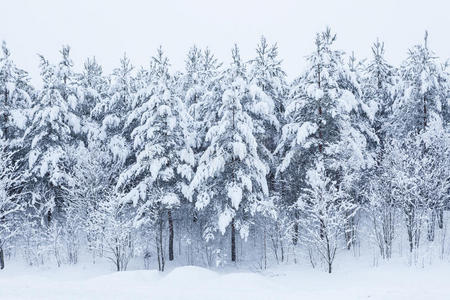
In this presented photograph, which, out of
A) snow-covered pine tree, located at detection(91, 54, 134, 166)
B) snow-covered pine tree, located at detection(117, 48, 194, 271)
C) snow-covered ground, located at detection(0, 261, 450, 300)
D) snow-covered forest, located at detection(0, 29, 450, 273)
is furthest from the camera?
snow-covered pine tree, located at detection(91, 54, 134, 166)

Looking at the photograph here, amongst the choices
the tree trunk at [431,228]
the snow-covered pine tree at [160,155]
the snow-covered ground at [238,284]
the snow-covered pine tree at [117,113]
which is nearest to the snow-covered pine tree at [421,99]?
the tree trunk at [431,228]

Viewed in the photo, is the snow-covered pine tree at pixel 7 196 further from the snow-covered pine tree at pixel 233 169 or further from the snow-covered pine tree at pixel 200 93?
the snow-covered pine tree at pixel 200 93

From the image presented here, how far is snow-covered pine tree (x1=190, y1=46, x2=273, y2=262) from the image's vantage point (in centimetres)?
2117

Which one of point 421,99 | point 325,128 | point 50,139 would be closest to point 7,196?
point 50,139

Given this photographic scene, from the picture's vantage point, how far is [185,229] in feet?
89.0

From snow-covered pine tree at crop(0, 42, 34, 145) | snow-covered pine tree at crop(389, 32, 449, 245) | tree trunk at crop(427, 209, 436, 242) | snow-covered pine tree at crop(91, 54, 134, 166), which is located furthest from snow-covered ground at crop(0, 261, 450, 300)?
snow-covered pine tree at crop(0, 42, 34, 145)

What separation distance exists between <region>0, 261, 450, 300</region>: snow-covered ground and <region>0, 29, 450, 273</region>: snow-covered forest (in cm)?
115

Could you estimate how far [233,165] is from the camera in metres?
22.5

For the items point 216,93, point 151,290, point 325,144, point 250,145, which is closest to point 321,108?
point 325,144

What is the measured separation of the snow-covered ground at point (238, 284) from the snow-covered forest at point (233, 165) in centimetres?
115

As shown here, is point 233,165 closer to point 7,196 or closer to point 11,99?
point 7,196

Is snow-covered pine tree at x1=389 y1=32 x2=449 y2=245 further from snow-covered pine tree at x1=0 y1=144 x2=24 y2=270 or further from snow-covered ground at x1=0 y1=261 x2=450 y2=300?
snow-covered pine tree at x1=0 y1=144 x2=24 y2=270

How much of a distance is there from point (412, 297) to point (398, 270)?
6.93 m

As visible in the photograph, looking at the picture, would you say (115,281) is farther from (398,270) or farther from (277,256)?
(398,270)
